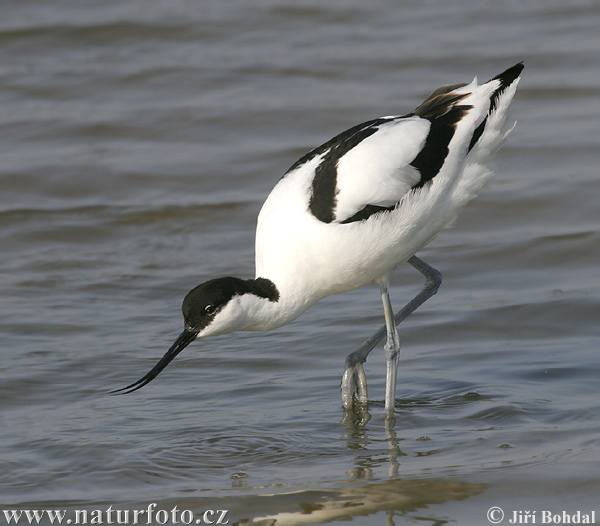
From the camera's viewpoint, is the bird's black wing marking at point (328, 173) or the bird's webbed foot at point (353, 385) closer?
the bird's black wing marking at point (328, 173)

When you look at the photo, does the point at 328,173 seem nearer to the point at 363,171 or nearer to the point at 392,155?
the point at 363,171

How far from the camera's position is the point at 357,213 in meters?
5.26

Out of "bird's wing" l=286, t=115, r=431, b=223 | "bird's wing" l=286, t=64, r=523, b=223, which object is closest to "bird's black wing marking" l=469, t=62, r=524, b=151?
"bird's wing" l=286, t=64, r=523, b=223

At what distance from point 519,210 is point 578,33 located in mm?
4202

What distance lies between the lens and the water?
4723 millimetres

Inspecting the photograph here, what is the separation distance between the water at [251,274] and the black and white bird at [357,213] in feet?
1.59

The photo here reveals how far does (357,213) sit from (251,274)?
8.36ft

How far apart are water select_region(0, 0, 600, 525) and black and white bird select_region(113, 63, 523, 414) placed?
0.48m

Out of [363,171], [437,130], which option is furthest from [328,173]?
[437,130]

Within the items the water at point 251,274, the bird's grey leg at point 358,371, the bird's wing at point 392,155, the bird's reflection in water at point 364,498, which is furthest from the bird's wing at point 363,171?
the bird's reflection in water at point 364,498

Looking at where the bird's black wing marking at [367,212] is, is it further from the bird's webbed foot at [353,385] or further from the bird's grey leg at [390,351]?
the bird's webbed foot at [353,385]

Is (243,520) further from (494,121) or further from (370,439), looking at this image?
(494,121)

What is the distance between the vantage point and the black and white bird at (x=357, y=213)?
526 cm

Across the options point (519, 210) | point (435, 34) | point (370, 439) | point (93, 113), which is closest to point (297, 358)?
point (370, 439)
